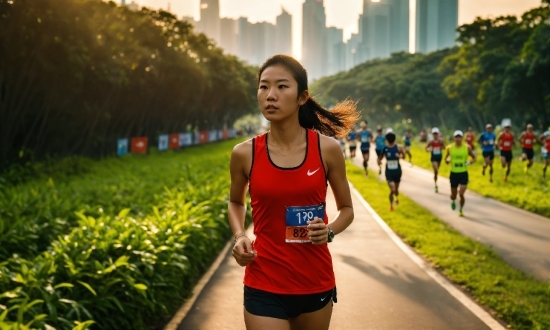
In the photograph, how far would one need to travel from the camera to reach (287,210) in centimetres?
335

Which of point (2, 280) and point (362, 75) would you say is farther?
point (362, 75)

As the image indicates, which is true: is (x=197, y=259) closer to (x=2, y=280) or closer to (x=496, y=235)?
(x=2, y=280)

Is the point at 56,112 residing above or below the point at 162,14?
below

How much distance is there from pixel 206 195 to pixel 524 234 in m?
6.72

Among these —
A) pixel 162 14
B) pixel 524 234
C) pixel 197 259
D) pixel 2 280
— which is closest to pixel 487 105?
pixel 162 14

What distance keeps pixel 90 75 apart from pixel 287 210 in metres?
24.7

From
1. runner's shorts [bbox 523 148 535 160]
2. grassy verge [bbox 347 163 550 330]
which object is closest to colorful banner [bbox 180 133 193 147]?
runner's shorts [bbox 523 148 535 160]

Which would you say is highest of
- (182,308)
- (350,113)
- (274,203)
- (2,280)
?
(350,113)

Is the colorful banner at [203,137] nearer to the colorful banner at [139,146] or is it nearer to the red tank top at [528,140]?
the colorful banner at [139,146]

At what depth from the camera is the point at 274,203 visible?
337 centimetres

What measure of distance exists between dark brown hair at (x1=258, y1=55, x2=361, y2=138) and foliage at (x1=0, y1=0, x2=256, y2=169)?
17.1 meters

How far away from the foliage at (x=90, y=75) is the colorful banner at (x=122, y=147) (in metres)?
0.92

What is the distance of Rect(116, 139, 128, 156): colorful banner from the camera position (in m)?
39.0

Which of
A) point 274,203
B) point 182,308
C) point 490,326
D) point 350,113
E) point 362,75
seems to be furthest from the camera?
point 362,75
